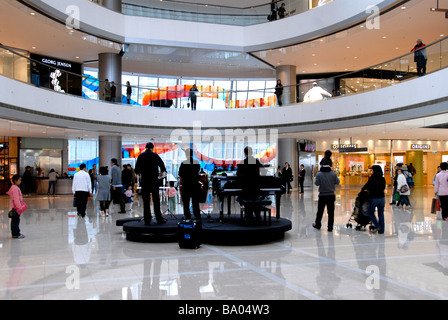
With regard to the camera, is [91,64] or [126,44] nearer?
[126,44]

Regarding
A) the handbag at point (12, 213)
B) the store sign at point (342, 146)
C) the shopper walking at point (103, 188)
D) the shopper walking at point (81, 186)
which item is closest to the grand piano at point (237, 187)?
the handbag at point (12, 213)

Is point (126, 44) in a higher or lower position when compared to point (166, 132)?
higher

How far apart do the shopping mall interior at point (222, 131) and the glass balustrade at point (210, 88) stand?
0.07 m

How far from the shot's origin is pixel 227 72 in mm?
31328

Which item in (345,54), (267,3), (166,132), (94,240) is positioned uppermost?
(267,3)

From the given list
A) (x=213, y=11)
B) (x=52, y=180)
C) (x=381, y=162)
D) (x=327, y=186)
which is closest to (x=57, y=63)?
(x=52, y=180)

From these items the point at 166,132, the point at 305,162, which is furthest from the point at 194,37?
the point at 305,162

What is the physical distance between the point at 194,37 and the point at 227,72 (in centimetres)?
692

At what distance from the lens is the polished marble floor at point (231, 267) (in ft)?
16.8

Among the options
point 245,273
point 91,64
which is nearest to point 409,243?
point 245,273

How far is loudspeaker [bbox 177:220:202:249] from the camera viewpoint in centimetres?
803
